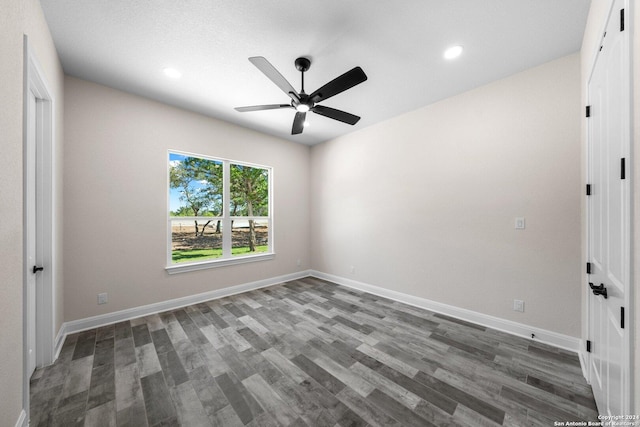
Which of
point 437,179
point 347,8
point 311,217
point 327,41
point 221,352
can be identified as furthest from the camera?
point 311,217

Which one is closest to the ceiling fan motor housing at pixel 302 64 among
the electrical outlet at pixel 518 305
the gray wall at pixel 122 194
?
the gray wall at pixel 122 194

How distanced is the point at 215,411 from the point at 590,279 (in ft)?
9.53

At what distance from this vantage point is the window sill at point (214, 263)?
3.39 meters

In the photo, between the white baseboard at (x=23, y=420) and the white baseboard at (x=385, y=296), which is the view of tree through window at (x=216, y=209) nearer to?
the white baseboard at (x=385, y=296)

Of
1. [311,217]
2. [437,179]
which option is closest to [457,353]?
[437,179]

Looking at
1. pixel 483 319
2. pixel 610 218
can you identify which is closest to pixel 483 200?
pixel 483 319

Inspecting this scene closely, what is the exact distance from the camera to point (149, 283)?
125 inches

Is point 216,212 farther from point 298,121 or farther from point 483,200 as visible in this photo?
point 483,200

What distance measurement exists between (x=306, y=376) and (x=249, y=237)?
2934mm

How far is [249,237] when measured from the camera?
445 centimetres

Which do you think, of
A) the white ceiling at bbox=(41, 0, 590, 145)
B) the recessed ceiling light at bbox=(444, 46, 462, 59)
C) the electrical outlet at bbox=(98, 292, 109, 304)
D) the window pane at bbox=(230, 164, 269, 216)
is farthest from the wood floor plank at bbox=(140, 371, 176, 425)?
the recessed ceiling light at bbox=(444, 46, 462, 59)

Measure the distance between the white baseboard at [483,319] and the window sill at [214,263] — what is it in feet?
5.86

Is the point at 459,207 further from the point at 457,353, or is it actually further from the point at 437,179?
the point at 457,353

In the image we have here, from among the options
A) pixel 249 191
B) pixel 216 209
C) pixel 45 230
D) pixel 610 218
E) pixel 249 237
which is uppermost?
pixel 249 191
